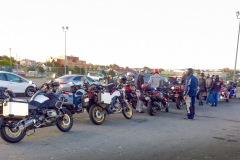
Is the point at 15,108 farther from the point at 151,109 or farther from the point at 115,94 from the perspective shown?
the point at 151,109

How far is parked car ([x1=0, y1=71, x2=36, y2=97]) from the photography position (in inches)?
568

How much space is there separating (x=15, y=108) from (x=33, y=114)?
1.96ft

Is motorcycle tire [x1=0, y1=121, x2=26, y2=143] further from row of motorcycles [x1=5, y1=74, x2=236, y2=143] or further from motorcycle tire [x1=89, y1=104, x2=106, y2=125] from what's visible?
motorcycle tire [x1=89, y1=104, x2=106, y2=125]

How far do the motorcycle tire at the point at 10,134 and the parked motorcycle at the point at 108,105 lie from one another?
2369 millimetres

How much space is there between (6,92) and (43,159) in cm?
203

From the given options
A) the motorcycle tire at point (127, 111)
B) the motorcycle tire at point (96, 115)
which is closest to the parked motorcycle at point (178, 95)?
the motorcycle tire at point (127, 111)

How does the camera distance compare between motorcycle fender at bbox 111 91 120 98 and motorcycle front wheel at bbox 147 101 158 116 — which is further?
motorcycle front wheel at bbox 147 101 158 116

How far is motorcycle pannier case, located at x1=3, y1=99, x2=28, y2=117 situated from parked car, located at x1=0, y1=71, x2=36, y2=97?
904 centimetres

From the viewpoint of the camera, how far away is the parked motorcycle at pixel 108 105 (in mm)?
7691

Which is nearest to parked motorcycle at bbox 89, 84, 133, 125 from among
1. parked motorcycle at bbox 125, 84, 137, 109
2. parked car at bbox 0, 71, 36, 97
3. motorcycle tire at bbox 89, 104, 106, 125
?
motorcycle tire at bbox 89, 104, 106, 125

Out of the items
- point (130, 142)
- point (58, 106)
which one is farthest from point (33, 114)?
point (130, 142)

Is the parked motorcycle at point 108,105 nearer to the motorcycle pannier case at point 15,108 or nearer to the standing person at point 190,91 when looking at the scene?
the standing person at point 190,91

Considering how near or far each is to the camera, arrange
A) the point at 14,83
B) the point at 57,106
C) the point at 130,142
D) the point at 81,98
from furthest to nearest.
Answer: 1. the point at 14,83
2. the point at 81,98
3. the point at 57,106
4. the point at 130,142

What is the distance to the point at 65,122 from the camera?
22.2 feet
